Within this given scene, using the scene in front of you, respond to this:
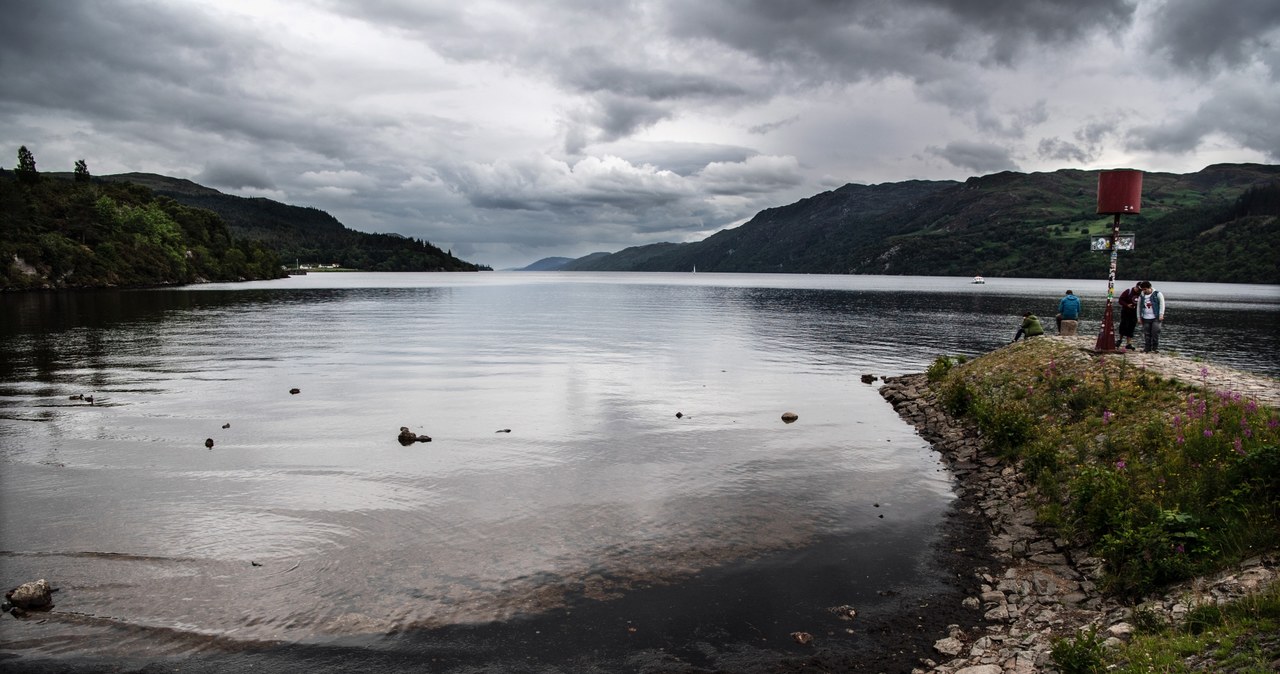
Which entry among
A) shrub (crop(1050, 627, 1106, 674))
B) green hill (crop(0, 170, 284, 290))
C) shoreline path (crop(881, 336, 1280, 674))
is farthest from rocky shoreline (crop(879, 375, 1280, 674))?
green hill (crop(0, 170, 284, 290))

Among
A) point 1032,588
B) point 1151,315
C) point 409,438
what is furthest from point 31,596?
point 1151,315

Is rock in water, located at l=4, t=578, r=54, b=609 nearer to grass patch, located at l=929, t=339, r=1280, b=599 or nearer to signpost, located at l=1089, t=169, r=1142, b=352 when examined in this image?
grass patch, located at l=929, t=339, r=1280, b=599

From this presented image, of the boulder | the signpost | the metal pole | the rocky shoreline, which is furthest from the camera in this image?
the metal pole

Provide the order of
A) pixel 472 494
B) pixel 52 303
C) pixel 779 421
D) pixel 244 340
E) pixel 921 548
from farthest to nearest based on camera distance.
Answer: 1. pixel 52 303
2. pixel 244 340
3. pixel 779 421
4. pixel 472 494
5. pixel 921 548

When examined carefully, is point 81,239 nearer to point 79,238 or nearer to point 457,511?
point 79,238

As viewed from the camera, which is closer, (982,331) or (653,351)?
(653,351)

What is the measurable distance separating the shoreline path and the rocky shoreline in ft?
0.05

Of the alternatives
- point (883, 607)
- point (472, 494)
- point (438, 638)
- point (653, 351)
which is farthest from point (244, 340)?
point (883, 607)

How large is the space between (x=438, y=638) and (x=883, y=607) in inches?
335

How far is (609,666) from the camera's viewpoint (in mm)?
11109

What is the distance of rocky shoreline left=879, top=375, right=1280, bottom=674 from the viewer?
10695 mm

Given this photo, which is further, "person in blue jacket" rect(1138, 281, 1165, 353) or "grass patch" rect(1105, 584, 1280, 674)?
"person in blue jacket" rect(1138, 281, 1165, 353)

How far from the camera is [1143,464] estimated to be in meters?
16.7

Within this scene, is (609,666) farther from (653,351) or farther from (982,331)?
(982,331)
